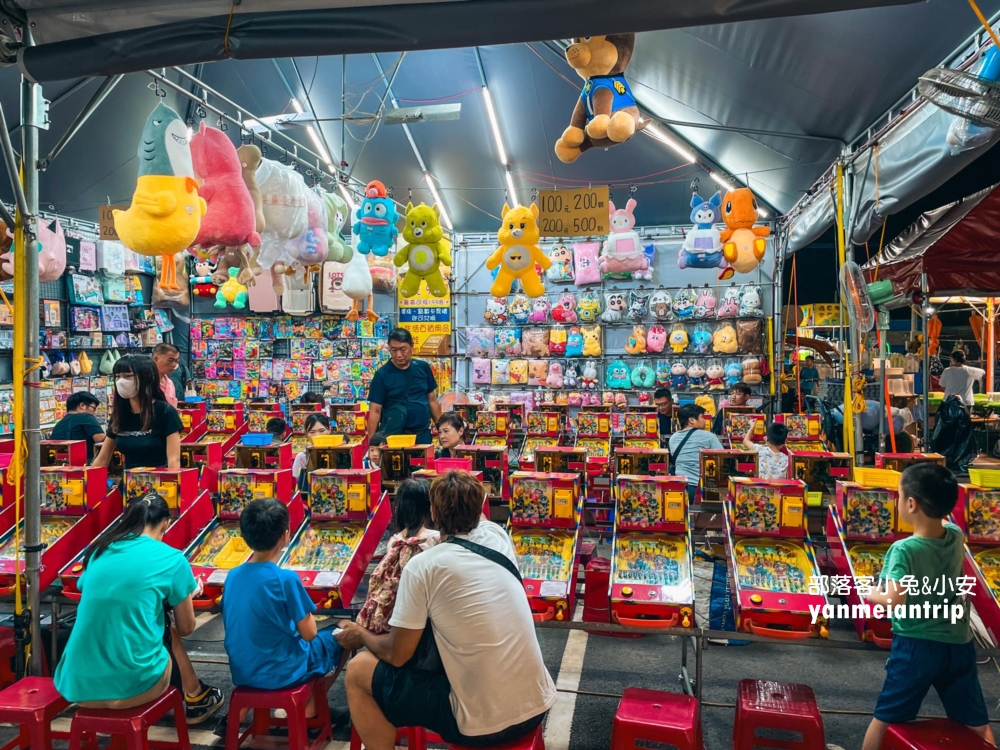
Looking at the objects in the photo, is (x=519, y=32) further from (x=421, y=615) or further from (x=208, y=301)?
(x=208, y=301)

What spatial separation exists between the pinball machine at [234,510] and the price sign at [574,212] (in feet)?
11.6

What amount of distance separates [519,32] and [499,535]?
1.63 m

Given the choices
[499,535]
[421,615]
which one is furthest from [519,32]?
[421,615]

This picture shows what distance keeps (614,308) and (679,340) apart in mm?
1088

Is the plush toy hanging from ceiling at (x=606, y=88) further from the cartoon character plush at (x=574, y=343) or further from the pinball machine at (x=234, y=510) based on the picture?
the cartoon character plush at (x=574, y=343)

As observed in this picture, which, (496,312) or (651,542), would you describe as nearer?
(651,542)

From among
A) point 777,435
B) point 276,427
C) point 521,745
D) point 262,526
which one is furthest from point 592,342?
point 521,745

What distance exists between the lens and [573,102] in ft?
28.7

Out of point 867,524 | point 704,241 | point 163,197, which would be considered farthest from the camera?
point 704,241

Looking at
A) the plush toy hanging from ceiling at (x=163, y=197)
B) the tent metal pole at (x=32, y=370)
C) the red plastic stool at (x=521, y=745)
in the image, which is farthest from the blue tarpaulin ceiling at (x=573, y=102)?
the red plastic stool at (x=521, y=745)

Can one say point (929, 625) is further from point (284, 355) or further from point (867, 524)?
point (284, 355)

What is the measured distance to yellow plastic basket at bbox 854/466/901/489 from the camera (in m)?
3.49

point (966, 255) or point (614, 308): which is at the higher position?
point (614, 308)

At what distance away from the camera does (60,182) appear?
8906 mm
